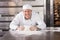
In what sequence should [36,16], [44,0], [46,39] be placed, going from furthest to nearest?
1. [44,0]
2. [36,16]
3. [46,39]

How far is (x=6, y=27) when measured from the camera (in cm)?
381

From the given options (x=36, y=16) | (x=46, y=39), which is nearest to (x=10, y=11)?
(x=36, y=16)

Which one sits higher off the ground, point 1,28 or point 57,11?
point 57,11

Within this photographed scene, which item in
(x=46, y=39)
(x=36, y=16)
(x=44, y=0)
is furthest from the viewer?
(x=44, y=0)

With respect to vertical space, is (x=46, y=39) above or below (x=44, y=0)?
below

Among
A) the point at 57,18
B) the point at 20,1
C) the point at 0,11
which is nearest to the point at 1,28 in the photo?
the point at 0,11

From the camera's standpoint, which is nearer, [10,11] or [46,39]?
[46,39]

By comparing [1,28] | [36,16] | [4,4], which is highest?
[4,4]

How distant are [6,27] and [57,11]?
1.19m

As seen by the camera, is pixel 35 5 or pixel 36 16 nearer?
pixel 36 16

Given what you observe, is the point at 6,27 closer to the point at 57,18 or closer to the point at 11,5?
the point at 11,5

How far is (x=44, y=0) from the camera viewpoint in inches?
145

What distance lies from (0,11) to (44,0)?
1.01 m

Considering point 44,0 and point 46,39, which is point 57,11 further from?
point 46,39
